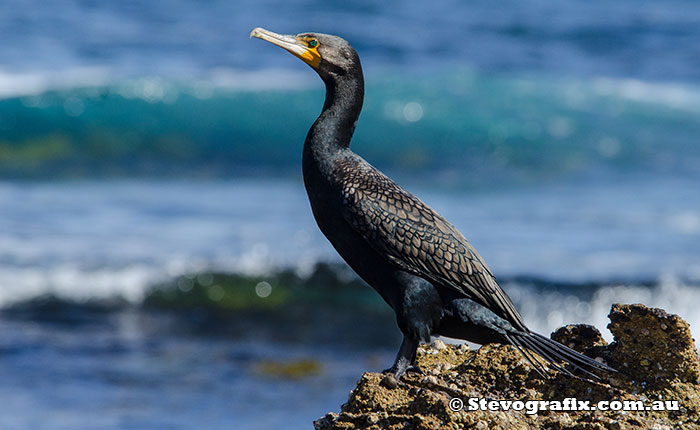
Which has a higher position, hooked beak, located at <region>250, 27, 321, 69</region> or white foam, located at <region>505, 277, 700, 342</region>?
white foam, located at <region>505, 277, 700, 342</region>

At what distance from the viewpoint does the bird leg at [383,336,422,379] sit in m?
4.16

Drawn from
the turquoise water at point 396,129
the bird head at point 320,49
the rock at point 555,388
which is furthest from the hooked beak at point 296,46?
the turquoise water at point 396,129

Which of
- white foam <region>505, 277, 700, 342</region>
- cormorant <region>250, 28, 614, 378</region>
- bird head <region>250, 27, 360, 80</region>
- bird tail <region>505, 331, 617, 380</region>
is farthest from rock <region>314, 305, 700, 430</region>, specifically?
white foam <region>505, 277, 700, 342</region>

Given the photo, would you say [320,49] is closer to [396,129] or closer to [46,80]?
[396,129]

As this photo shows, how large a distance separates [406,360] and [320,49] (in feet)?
5.20

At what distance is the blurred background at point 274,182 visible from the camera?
9453 millimetres

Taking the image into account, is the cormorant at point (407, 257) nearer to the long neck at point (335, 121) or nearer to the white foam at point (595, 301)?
the long neck at point (335, 121)

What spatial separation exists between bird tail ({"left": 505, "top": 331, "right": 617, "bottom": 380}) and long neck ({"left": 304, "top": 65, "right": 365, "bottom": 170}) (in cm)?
125

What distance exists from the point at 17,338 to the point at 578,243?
7.51 m

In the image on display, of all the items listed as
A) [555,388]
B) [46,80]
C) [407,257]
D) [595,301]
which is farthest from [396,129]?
[555,388]

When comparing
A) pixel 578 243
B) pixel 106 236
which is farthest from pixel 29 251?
pixel 578 243

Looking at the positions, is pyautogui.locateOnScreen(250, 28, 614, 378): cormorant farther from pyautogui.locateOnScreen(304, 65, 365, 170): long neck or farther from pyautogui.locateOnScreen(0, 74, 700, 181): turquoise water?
pyautogui.locateOnScreen(0, 74, 700, 181): turquoise water

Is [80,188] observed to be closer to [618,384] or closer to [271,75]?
[271,75]

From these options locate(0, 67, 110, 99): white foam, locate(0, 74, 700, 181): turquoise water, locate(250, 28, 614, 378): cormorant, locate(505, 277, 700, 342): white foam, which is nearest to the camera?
locate(250, 28, 614, 378): cormorant
